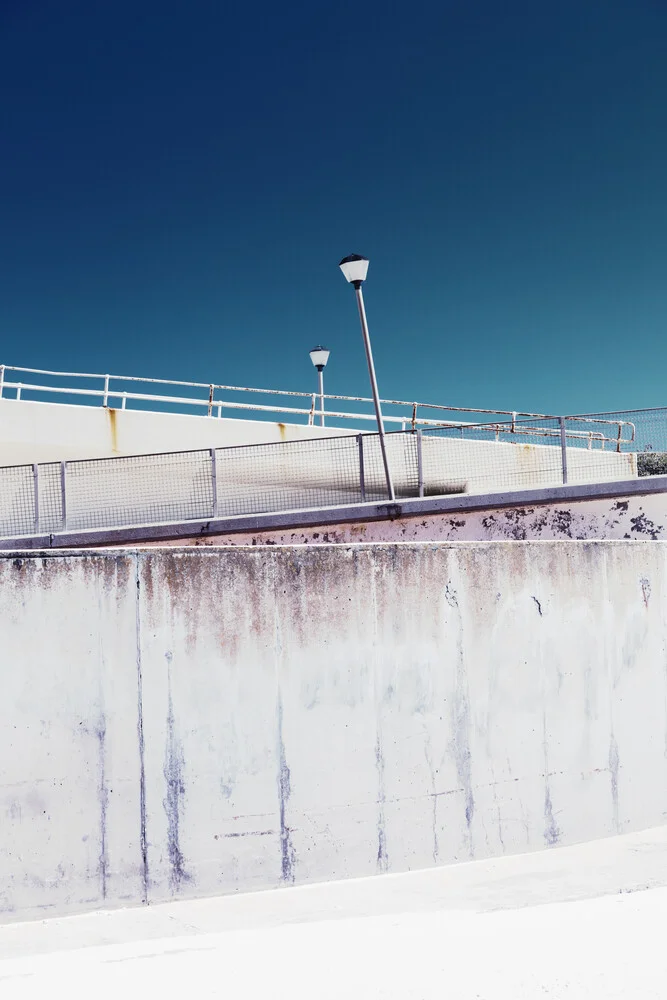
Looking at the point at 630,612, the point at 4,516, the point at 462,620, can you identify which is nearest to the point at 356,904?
the point at 462,620

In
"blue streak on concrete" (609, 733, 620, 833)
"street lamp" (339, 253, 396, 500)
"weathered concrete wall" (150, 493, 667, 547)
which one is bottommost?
"blue streak on concrete" (609, 733, 620, 833)

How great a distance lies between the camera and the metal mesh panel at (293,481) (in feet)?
40.2

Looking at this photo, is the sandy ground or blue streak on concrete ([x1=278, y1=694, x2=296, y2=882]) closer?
the sandy ground

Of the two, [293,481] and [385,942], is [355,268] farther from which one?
[385,942]

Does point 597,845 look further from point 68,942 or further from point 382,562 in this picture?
point 68,942

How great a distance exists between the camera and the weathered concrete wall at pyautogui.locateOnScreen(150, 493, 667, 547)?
10.6 metres

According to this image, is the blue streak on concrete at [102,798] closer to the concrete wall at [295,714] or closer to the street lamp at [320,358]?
the concrete wall at [295,714]

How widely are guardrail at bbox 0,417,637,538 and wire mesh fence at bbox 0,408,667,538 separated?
0.05 feet

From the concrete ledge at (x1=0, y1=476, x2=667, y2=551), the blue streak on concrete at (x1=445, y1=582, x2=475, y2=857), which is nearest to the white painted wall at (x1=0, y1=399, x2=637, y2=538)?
the concrete ledge at (x1=0, y1=476, x2=667, y2=551)

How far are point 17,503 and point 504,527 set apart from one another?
7464 mm

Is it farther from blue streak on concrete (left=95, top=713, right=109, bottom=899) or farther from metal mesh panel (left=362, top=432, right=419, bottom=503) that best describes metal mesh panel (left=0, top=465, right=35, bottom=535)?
blue streak on concrete (left=95, top=713, right=109, bottom=899)

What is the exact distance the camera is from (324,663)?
20.4ft

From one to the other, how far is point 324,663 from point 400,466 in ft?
27.9

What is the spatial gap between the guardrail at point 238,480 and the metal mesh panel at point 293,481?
0.02 metres
